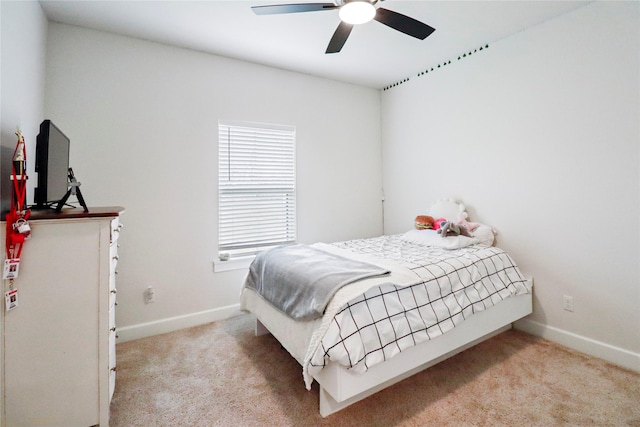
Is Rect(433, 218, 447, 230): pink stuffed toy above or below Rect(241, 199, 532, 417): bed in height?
above

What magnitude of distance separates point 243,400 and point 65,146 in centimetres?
193

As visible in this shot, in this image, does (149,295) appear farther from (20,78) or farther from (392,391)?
(392,391)

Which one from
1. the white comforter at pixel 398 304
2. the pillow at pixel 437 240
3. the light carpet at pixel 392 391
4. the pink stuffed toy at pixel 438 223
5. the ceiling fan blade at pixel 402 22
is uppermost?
the ceiling fan blade at pixel 402 22

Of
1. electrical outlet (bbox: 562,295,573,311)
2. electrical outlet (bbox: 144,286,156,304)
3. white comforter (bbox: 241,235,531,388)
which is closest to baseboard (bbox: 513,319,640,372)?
electrical outlet (bbox: 562,295,573,311)

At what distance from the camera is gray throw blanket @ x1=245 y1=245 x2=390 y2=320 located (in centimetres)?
164

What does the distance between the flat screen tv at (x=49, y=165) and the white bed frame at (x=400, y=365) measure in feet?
5.00

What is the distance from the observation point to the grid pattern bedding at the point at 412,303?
146cm

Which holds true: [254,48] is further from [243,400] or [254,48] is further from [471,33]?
[243,400]

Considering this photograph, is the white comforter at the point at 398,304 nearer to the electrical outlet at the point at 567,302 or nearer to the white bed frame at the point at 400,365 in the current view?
the white bed frame at the point at 400,365

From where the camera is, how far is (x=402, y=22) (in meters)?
1.83

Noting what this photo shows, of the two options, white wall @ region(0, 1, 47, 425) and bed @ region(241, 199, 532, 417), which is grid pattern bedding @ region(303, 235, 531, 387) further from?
white wall @ region(0, 1, 47, 425)

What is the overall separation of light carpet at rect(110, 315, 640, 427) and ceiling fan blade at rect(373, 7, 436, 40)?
2.25 metres

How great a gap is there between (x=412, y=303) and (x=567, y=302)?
64.4 inches

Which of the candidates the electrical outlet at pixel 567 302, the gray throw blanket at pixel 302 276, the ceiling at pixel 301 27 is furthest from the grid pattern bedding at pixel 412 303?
A: the ceiling at pixel 301 27
